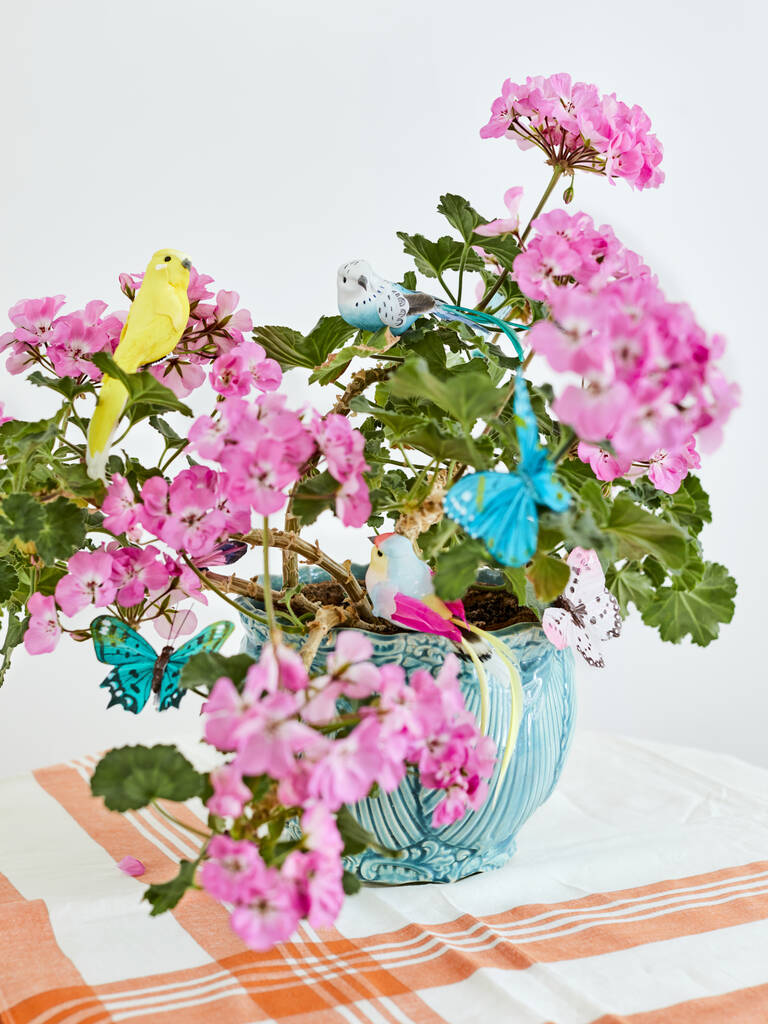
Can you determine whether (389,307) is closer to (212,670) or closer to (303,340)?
(303,340)

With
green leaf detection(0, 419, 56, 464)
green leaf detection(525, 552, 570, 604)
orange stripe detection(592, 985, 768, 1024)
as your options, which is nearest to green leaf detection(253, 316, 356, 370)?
green leaf detection(0, 419, 56, 464)

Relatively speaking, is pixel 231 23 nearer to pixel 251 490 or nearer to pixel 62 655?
pixel 62 655

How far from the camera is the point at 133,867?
0.87 meters

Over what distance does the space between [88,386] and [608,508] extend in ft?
1.24

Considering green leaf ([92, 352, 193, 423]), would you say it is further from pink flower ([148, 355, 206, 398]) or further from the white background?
the white background

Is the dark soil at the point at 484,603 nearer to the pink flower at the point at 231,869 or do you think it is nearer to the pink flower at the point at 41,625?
the pink flower at the point at 41,625

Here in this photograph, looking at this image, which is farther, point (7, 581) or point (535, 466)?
point (7, 581)

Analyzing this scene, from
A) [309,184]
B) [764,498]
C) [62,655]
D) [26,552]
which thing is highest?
[309,184]

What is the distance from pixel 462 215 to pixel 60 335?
12.5 inches

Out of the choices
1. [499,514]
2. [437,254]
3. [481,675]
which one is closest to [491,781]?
[481,675]

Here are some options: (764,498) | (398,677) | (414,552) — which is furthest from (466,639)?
(764,498)

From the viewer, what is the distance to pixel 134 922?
778 mm

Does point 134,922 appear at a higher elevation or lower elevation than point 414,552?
lower

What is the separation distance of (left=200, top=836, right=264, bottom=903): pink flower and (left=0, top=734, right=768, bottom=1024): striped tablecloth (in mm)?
232
